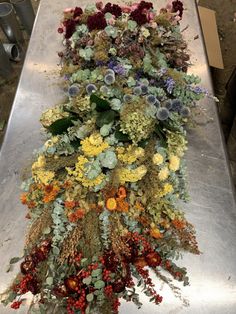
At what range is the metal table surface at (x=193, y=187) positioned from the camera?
3.72ft

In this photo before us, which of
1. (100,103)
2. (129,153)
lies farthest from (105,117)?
(129,153)

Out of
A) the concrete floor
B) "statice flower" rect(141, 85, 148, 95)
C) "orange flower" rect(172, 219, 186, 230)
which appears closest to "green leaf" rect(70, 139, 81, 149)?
"statice flower" rect(141, 85, 148, 95)

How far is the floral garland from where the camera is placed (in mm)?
1066

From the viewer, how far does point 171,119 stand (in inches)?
50.3

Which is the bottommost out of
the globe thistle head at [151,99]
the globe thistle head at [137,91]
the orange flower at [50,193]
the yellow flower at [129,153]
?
the orange flower at [50,193]

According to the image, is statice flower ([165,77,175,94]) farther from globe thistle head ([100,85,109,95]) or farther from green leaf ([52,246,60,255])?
green leaf ([52,246,60,255])

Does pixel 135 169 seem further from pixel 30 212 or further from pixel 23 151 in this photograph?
pixel 23 151

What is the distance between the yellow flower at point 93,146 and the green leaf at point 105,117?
6cm

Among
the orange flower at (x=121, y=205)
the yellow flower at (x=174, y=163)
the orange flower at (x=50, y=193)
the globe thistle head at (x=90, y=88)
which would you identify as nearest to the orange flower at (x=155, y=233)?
the orange flower at (x=121, y=205)

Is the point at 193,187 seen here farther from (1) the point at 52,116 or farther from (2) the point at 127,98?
(1) the point at 52,116

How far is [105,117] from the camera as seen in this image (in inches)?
47.7

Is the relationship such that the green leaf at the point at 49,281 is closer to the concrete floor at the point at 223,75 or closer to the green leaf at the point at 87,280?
the green leaf at the point at 87,280

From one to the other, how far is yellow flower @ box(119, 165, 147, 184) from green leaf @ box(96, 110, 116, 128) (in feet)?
0.59

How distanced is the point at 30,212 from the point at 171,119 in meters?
0.60
